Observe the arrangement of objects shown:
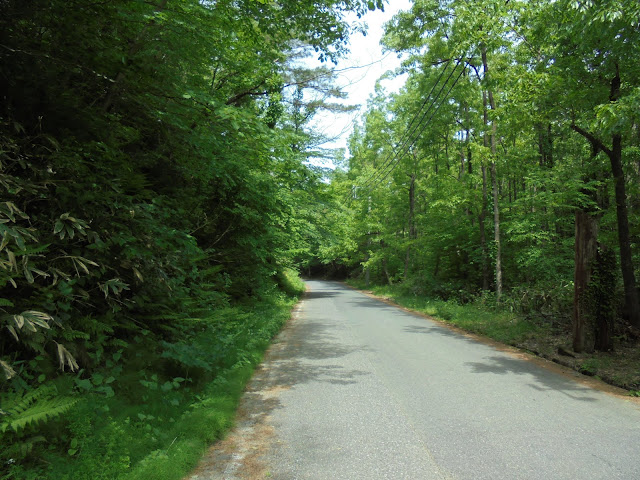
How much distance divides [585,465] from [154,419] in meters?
3.99

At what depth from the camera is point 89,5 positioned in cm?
388

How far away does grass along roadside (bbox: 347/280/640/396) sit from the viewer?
6.34 meters

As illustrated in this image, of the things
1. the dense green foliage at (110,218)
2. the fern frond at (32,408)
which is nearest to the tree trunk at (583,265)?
the dense green foliage at (110,218)

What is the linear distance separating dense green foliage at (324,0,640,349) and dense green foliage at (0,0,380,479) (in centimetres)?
451

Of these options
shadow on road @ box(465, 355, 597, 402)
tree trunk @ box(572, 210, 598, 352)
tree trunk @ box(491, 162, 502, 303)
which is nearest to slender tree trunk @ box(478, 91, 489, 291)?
tree trunk @ box(491, 162, 502, 303)

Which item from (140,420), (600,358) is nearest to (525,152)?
(600,358)

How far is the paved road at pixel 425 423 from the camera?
10.9ft

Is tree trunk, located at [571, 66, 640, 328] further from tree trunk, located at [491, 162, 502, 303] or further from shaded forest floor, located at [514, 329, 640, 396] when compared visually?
tree trunk, located at [491, 162, 502, 303]

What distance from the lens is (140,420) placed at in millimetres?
3707

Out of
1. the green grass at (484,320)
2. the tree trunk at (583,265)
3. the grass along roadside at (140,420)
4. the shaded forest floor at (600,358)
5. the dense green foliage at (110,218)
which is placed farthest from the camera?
the green grass at (484,320)

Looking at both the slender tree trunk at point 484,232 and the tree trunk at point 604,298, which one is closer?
the tree trunk at point 604,298

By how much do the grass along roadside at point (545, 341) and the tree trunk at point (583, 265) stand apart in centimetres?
38

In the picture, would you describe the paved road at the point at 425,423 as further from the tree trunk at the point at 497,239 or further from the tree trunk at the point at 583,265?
the tree trunk at the point at 497,239

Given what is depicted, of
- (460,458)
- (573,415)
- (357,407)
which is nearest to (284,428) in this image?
(357,407)
